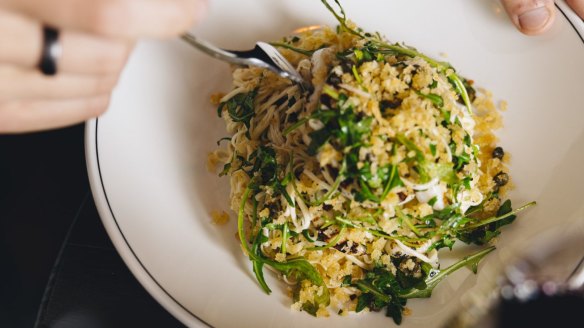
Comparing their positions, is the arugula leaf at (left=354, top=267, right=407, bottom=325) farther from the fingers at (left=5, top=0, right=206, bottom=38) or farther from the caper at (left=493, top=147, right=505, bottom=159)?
the fingers at (left=5, top=0, right=206, bottom=38)

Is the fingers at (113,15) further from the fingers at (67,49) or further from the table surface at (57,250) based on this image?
the table surface at (57,250)

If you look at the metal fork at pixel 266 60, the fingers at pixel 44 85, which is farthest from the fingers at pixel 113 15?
the metal fork at pixel 266 60

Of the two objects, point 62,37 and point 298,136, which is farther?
point 298,136

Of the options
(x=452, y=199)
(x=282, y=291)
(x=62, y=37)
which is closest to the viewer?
(x=62, y=37)

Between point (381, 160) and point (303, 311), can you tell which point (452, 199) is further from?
point (303, 311)

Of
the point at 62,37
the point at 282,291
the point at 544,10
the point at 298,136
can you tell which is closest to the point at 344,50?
the point at 298,136

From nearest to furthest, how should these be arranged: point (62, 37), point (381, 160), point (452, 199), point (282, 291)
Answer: point (62, 37)
point (381, 160)
point (452, 199)
point (282, 291)

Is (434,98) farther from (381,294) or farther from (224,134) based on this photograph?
(224,134)
